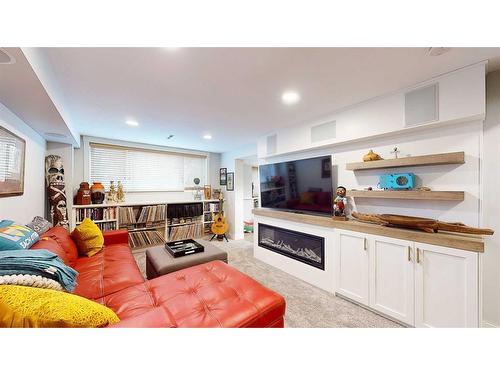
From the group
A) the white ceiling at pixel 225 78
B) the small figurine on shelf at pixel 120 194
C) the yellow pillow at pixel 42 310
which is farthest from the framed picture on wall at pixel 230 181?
the yellow pillow at pixel 42 310

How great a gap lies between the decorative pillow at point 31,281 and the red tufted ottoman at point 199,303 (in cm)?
39

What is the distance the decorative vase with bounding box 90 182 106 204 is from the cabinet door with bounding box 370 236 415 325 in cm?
411

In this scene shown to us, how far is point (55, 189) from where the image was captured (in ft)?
8.74

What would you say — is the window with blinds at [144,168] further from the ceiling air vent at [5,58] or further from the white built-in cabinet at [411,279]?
the white built-in cabinet at [411,279]

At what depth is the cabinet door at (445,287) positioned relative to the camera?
1.25 metres

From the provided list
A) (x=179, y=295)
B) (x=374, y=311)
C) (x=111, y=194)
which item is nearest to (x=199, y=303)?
(x=179, y=295)

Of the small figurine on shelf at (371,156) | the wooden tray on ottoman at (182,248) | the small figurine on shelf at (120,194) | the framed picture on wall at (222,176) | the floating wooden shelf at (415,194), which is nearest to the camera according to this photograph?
the floating wooden shelf at (415,194)

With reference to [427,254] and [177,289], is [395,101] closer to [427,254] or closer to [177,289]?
[427,254]

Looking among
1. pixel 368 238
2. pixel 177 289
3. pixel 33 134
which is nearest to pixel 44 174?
pixel 33 134

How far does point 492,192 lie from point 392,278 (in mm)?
1020

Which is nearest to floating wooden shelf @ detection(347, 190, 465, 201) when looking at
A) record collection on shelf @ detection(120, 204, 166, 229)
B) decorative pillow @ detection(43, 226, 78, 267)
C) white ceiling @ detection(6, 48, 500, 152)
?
white ceiling @ detection(6, 48, 500, 152)

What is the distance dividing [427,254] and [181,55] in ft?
7.75

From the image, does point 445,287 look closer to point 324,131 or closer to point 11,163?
point 324,131
